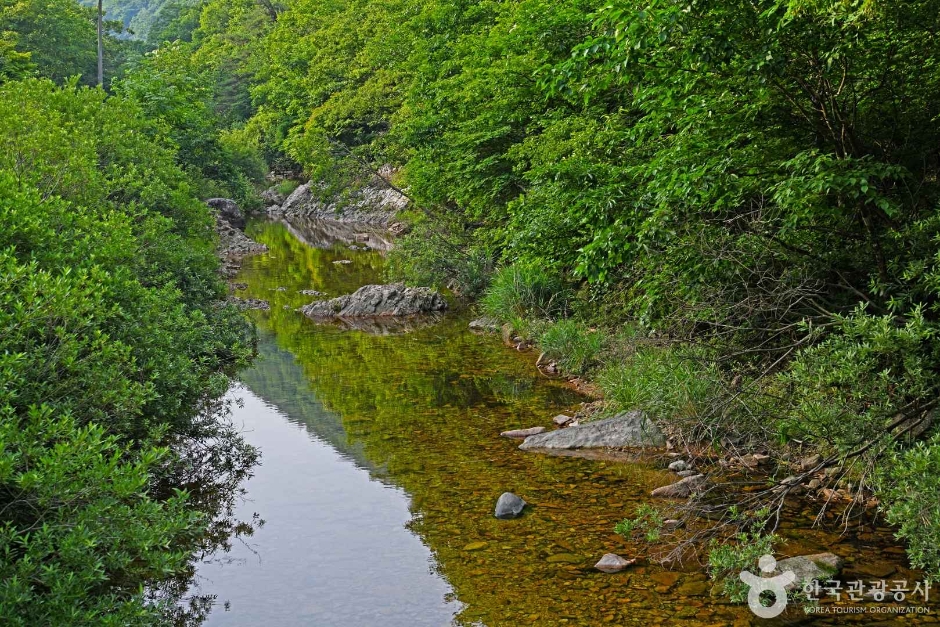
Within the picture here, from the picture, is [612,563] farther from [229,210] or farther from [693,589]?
[229,210]

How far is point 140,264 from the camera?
37.1 feet

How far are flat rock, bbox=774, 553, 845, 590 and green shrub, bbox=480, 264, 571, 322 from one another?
10.0 meters

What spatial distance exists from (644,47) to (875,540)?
532cm

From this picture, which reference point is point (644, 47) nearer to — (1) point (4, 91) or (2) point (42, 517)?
(2) point (42, 517)

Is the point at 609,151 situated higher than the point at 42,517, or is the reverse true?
the point at 609,151

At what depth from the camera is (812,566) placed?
725 cm

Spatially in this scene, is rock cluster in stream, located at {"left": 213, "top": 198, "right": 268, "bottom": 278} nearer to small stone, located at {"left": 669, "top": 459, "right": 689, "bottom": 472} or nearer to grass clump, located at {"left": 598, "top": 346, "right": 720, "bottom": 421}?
grass clump, located at {"left": 598, "top": 346, "right": 720, "bottom": 421}

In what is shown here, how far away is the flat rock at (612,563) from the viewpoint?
→ 25.1 ft

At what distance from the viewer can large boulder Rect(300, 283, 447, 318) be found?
22.8 m

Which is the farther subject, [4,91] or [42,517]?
[4,91]

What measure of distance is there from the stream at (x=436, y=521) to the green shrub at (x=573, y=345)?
59cm

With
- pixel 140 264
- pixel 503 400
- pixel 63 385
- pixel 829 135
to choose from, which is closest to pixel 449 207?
pixel 503 400

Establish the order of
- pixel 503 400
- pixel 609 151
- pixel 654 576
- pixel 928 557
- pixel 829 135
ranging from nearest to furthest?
pixel 928 557 → pixel 654 576 → pixel 829 135 → pixel 609 151 → pixel 503 400

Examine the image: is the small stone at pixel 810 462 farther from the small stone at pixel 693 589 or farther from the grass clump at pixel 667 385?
the small stone at pixel 693 589
